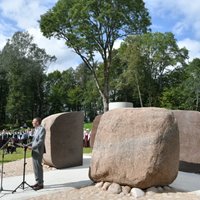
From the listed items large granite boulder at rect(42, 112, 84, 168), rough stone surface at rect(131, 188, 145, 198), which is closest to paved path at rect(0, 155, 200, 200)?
large granite boulder at rect(42, 112, 84, 168)

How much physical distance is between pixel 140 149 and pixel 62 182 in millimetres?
2795

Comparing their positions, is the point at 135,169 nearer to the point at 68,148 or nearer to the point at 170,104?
the point at 68,148

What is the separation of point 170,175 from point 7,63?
51729mm

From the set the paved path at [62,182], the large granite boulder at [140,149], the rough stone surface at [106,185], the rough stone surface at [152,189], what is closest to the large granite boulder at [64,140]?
the paved path at [62,182]

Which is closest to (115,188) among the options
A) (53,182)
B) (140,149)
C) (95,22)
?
(140,149)

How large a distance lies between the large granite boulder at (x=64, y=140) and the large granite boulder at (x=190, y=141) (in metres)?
3.64

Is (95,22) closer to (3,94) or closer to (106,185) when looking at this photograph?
(106,185)

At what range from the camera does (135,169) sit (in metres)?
8.94

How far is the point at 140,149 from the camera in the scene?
892cm

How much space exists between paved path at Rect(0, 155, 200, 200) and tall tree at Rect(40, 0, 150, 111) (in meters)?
20.5

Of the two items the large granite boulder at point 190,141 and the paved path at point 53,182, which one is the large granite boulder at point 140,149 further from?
the large granite boulder at point 190,141

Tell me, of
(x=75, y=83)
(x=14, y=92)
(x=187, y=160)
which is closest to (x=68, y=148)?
(x=187, y=160)

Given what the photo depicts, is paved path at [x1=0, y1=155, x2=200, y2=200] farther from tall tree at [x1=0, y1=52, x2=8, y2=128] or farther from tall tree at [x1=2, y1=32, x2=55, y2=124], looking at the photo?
tall tree at [x1=0, y1=52, x2=8, y2=128]

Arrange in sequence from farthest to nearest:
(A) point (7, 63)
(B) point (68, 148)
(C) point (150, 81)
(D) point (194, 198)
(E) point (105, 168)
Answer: (A) point (7, 63), (C) point (150, 81), (B) point (68, 148), (E) point (105, 168), (D) point (194, 198)
